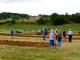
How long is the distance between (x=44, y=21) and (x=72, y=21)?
1044 cm

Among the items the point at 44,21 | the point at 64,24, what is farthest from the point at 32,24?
the point at 64,24

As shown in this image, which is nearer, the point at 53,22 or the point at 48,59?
the point at 48,59

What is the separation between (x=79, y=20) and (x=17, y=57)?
8666cm

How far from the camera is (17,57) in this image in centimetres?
1608

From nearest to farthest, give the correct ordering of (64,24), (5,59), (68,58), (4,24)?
1. (5,59)
2. (68,58)
3. (64,24)
4. (4,24)

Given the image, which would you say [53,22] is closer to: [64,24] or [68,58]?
[64,24]

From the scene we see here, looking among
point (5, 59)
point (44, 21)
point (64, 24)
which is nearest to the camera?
point (5, 59)

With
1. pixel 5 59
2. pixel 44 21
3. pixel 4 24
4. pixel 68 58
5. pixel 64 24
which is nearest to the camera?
pixel 5 59

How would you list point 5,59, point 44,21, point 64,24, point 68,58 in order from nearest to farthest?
point 5,59 → point 68,58 → point 64,24 → point 44,21

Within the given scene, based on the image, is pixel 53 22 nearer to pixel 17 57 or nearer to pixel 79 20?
pixel 79 20

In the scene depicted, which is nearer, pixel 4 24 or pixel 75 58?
pixel 75 58

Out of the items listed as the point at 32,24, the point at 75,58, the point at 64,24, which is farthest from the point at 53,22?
the point at 75,58

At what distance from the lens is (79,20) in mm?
101250

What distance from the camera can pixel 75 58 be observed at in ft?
55.0
